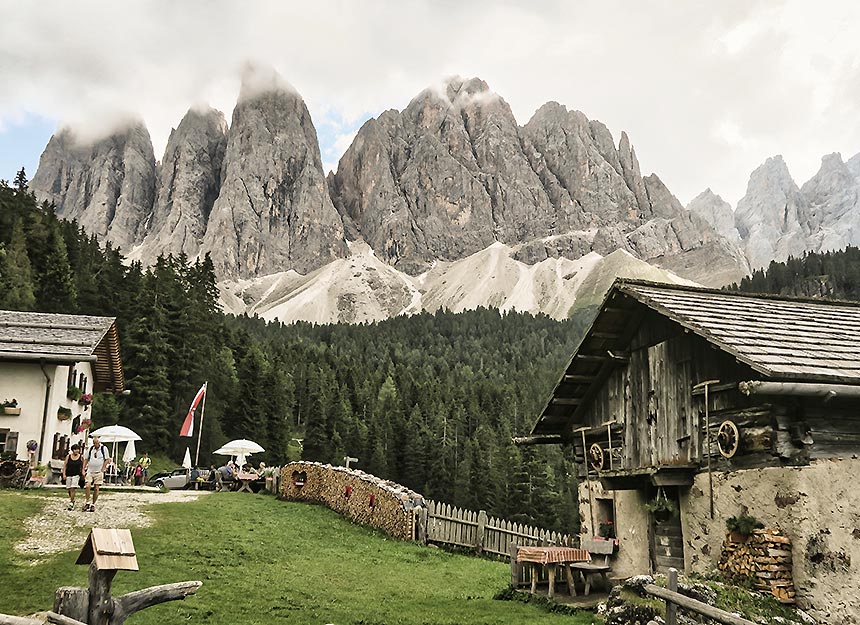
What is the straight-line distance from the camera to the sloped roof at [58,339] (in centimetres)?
2738

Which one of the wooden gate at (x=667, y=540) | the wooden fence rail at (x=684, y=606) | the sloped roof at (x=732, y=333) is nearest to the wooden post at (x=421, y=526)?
the sloped roof at (x=732, y=333)

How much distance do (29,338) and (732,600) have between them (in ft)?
86.6

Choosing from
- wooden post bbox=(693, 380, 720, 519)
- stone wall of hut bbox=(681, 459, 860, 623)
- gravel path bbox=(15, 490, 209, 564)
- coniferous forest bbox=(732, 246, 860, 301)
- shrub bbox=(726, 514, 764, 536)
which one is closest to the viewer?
stone wall of hut bbox=(681, 459, 860, 623)

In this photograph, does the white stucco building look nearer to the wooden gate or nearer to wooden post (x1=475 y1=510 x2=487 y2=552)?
wooden post (x1=475 y1=510 x2=487 y2=552)

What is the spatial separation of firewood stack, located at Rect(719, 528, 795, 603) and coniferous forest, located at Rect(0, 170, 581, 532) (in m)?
9.94

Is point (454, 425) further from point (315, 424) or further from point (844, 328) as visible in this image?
point (844, 328)

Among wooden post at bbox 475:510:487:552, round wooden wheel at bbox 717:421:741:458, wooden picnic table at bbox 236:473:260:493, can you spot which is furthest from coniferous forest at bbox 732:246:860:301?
round wooden wheel at bbox 717:421:741:458

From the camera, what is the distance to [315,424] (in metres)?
80.5

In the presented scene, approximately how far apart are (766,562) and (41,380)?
25618 mm

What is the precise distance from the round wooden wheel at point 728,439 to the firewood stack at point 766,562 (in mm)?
1338

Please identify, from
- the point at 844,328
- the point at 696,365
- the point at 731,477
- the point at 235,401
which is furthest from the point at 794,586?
the point at 235,401

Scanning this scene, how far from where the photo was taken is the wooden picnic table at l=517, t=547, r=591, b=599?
1550 cm

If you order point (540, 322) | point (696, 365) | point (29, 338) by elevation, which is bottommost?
point (696, 365)

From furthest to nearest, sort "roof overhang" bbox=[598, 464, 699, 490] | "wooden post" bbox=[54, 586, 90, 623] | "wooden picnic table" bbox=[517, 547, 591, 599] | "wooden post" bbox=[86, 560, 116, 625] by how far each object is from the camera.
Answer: "wooden picnic table" bbox=[517, 547, 591, 599] < "roof overhang" bbox=[598, 464, 699, 490] < "wooden post" bbox=[86, 560, 116, 625] < "wooden post" bbox=[54, 586, 90, 623]
